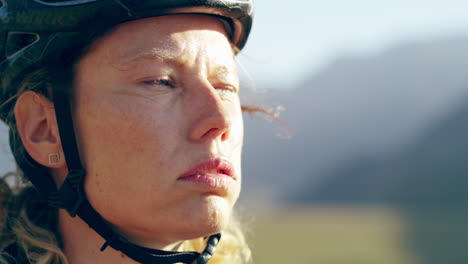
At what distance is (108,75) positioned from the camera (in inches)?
128

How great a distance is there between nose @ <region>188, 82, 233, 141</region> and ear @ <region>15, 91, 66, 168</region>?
2.90 feet

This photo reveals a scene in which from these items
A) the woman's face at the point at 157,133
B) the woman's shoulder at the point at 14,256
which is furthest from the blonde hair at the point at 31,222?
the woman's face at the point at 157,133

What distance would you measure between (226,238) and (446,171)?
57784 mm

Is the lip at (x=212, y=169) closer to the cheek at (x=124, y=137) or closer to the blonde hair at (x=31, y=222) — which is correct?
the cheek at (x=124, y=137)

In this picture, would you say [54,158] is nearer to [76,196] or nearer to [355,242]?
[76,196]

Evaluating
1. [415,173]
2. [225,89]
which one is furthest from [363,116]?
[225,89]

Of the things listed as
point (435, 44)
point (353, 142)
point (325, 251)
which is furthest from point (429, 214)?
point (435, 44)

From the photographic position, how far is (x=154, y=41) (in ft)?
10.6

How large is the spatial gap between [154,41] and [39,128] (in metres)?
0.92

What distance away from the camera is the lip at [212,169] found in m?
3.10

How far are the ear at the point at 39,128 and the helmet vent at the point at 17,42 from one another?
0.29m

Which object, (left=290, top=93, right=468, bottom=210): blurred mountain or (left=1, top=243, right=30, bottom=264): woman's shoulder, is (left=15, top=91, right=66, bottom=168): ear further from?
(left=290, top=93, right=468, bottom=210): blurred mountain

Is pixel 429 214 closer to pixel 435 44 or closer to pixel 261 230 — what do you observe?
pixel 261 230

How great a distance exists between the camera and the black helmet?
10.8ft
